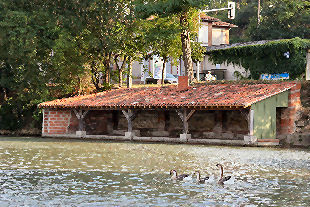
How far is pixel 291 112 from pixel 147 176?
15.8 meters

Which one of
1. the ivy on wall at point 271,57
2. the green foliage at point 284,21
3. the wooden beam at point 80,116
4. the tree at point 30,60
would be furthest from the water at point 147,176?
the green foliage at point 284,21

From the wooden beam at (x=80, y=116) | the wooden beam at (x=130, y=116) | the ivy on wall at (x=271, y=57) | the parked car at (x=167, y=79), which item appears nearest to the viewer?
the wooden beam at (x=130, y=116)

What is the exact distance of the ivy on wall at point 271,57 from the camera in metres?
42.7

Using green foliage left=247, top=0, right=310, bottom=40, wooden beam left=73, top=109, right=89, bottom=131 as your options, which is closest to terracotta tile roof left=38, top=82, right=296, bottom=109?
wooden beam left=73, top=109, right=89, bottom=131

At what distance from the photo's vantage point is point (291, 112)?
31672mm

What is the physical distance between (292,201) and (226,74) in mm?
35126

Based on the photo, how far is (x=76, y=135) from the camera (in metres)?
36.6

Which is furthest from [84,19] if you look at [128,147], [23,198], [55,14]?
[23,198]

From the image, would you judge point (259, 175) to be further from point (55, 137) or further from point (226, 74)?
point (226, 74)

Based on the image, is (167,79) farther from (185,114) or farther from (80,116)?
(185,114)

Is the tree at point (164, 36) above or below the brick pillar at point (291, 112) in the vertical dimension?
above

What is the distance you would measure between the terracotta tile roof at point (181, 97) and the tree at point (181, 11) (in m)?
5.15

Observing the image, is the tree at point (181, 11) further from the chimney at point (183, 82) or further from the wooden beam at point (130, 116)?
the wooden beam at point (130, 116)

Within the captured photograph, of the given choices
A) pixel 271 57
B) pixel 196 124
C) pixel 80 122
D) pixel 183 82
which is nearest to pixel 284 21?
pixel 271 57
